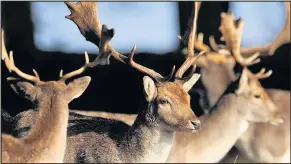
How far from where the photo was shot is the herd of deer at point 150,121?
5199 mm

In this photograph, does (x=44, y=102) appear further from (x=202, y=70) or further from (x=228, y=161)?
(x=202, y=70)

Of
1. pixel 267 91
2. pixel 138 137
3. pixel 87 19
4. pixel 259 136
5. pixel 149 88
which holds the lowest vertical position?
pixel 259 136

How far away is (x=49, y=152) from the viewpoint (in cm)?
511

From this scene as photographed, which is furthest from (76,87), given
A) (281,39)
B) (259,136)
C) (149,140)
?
(281,39)

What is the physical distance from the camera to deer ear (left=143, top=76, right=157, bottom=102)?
6270mm

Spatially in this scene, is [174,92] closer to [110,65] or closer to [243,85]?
[243,85]

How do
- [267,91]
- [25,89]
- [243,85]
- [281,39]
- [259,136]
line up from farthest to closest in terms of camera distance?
[281,39] → [267,91] → [259,136] → [243,85] → [25,89]

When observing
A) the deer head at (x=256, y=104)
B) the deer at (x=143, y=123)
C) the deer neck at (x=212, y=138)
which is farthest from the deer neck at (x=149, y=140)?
the deer head at (x=256, y=104)

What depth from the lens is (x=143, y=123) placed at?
21.0ft

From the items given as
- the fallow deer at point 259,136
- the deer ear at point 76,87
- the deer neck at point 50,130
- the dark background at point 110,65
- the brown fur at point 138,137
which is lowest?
the dark background at point 110,65

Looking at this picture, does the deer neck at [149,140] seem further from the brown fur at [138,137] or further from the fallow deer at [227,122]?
the fallow deer at [227,122]

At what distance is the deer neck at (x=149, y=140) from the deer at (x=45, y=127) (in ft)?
3.57

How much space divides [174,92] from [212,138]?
2365mm

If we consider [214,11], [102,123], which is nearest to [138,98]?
[214,11]
